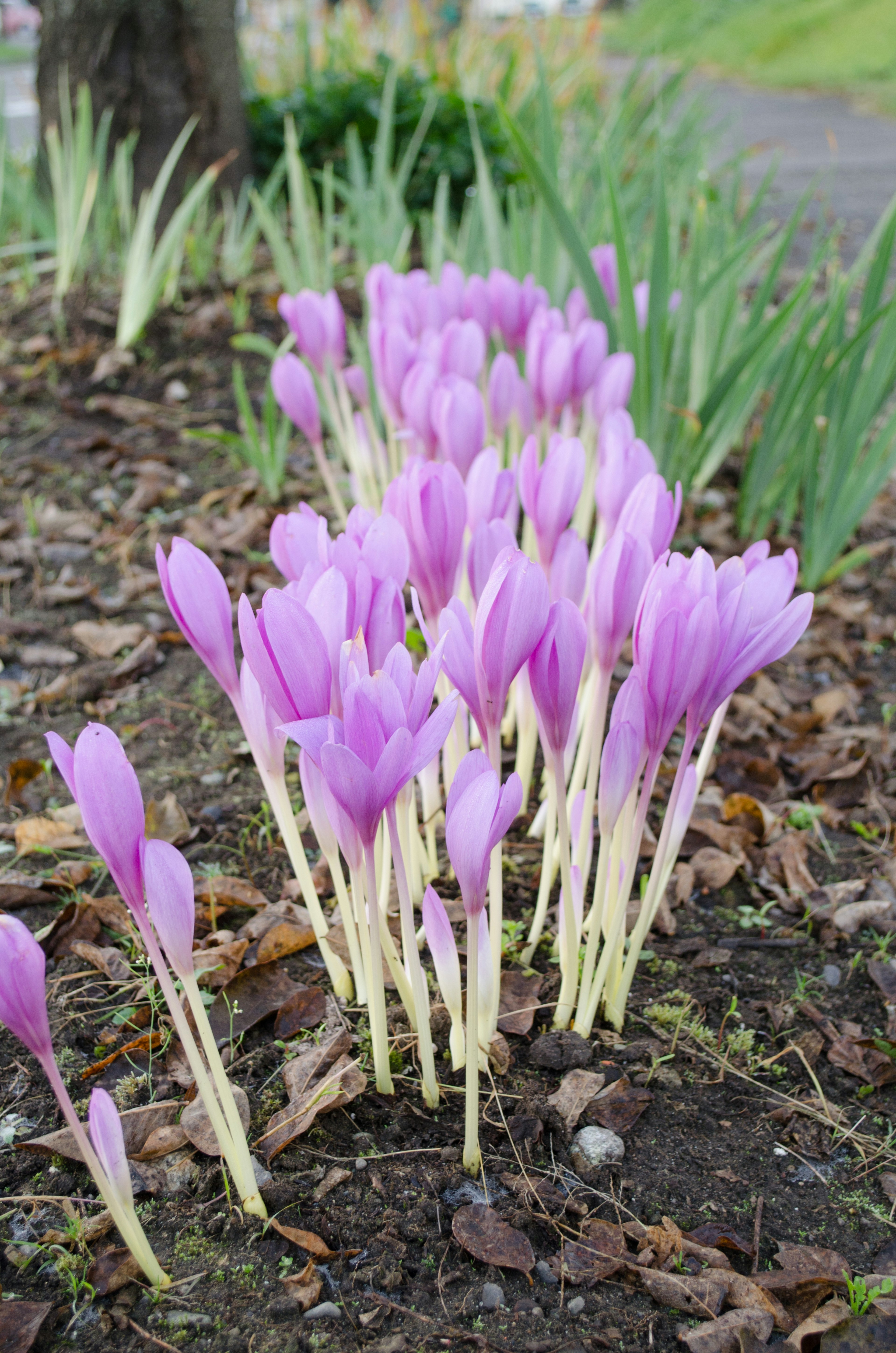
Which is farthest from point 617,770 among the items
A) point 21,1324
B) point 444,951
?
point 21,1324

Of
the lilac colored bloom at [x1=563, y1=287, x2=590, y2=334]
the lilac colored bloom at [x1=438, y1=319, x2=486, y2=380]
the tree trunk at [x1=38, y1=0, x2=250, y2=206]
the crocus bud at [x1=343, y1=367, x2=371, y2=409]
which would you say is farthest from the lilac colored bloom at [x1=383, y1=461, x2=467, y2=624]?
the tree trunk at [x1=38, y1=0, x2=250, y2=206]

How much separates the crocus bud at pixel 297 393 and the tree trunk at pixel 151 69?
2584 millimetres

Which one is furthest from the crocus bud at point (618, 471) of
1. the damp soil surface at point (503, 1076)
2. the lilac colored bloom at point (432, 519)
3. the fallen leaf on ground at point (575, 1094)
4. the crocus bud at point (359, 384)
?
the crocus bud at point (359, 384)

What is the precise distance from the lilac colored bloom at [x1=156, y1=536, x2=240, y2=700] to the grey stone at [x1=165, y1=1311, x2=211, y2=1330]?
578mm

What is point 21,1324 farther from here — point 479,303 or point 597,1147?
point 479,303

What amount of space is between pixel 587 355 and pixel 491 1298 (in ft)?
4.50

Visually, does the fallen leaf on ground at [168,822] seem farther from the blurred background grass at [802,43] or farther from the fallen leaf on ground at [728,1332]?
the blurred background grass at [802,43]

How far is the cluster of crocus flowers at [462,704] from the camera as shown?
82 centimetres

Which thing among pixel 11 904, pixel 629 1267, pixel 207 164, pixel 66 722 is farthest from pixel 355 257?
pixel 629 1267

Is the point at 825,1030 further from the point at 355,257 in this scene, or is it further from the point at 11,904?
the point at 355,257

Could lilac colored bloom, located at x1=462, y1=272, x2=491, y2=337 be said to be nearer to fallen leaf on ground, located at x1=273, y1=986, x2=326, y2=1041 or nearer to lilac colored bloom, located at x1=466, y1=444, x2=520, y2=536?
lilac colored bloom, located at x1=466, y1=444, x2=520, y2=536

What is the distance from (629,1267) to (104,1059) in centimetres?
60

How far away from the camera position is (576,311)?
6.57 ft

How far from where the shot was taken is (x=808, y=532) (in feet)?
7.43
